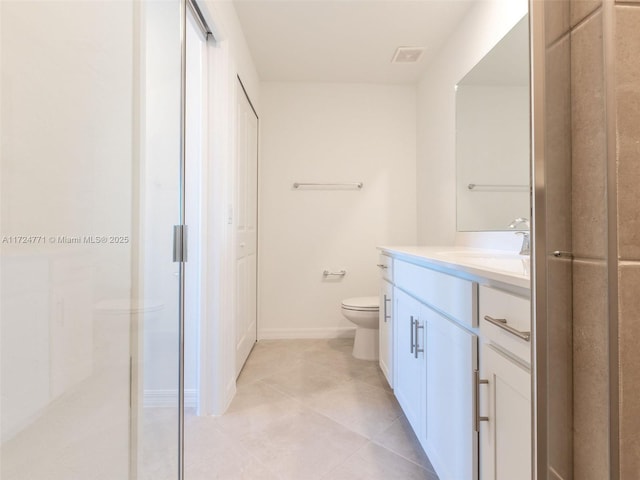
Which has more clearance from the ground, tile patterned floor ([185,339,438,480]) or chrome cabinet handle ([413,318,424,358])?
chrome cabinet handle ([413,318,424,358])

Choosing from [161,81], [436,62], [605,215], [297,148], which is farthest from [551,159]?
[297,148]

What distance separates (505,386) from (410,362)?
753 millimetres

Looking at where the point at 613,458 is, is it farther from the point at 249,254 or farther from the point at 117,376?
the point at 249,254

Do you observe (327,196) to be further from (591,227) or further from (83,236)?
(591,227)

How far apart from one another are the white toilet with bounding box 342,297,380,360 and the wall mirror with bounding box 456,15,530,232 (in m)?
0.88

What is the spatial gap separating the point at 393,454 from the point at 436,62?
270 cm

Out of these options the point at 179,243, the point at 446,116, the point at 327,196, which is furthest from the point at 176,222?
the point at 446,116

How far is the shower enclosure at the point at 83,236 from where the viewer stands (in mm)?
580

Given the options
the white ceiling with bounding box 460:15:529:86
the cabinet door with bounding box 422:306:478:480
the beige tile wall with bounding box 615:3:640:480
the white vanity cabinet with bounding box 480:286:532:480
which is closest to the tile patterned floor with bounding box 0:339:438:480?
the cabinet door with bounding box 422:306:478:480

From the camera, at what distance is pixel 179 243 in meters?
1.28

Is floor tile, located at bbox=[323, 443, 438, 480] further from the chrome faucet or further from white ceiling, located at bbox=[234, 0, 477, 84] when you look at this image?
white ceiling, located at bbox=[234, 0, 477, 84]

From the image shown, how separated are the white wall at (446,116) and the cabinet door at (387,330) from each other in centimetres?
63

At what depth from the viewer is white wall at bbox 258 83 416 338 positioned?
3.07 m

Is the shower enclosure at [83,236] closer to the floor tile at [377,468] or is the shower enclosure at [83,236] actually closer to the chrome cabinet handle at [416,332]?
the floor tile at [377,468]
